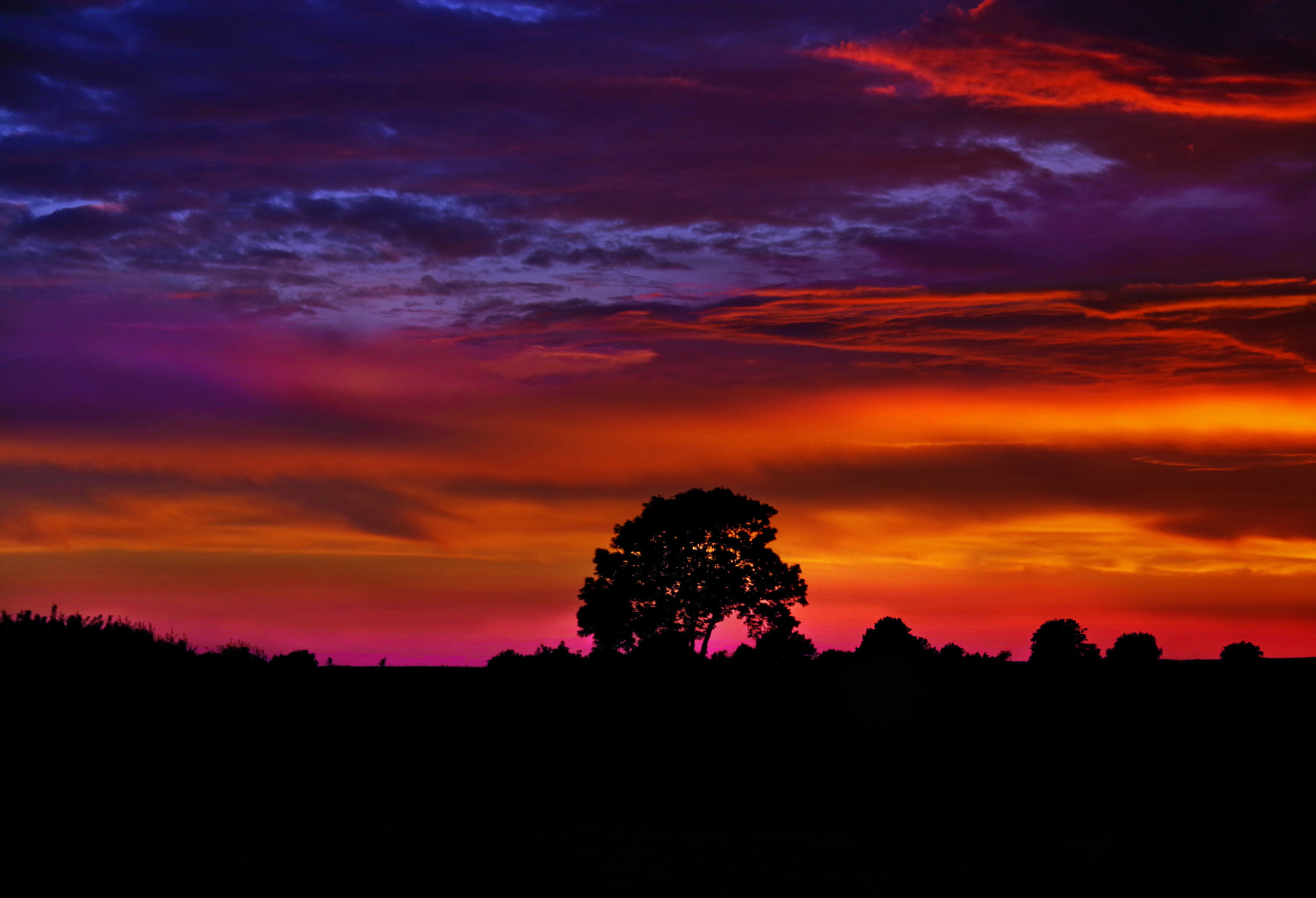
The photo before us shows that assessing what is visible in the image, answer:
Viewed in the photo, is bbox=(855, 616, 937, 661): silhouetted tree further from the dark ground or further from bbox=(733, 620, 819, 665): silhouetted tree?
the dark ground

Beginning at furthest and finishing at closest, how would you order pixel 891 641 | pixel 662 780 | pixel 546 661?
pixel 891 641 → pixel 546 661 → pixel 662 780

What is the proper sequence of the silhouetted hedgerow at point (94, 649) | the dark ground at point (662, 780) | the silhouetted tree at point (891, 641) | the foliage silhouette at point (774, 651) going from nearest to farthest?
the dark ground at point (662, 780), the silhouetted hedgerow at point (94, 649), the foliage silhouette at point (774, 651), the silhouetted tree at point (891, 641)

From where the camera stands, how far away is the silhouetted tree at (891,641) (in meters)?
74.0

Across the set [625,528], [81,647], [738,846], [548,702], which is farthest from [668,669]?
[738,846]

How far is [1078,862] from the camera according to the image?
18.2m

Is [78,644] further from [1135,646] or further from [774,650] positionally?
[1135,646]

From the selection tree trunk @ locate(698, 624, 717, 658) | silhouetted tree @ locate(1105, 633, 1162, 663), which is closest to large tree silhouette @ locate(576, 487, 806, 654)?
tree trunk @ locate(698, 624, 717, 658)

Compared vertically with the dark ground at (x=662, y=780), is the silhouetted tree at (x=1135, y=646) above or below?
above

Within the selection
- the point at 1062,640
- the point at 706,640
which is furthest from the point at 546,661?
the point at 1062,640

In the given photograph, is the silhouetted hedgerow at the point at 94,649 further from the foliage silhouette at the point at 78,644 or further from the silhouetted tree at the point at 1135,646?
the silhouetted tree at the point at 1135,646

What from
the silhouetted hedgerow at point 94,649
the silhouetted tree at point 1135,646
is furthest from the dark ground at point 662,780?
the silhouetted tree at point 1135,646

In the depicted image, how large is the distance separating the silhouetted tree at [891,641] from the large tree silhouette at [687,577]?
21.9 metres

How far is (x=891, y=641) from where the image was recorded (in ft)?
251

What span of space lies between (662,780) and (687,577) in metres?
24.5
